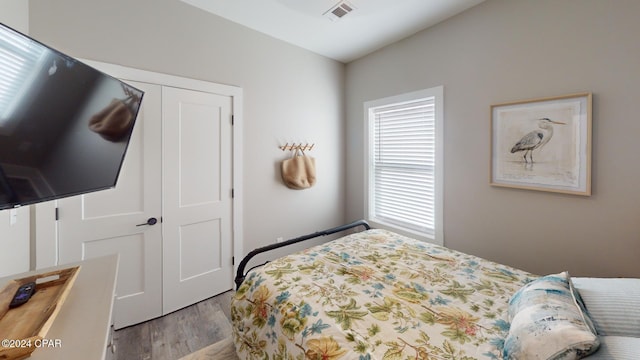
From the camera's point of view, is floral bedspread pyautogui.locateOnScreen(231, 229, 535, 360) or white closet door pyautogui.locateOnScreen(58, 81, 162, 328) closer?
floral bedspread pyautogui.locateOnScreen(231, 229, 535, 360)

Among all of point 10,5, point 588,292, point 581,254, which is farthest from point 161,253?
point 581,254

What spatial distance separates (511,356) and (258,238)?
2.35 metres

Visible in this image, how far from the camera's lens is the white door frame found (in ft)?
5.61

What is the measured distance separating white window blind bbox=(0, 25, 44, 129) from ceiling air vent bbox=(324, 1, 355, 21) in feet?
6.64

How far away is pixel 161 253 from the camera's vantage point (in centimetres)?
218

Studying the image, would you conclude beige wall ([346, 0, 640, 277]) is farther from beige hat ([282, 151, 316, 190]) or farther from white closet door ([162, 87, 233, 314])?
white closet door ([162, 87, 233, 314])

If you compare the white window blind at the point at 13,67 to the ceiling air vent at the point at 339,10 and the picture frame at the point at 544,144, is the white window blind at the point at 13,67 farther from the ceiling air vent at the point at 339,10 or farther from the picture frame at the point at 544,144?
the picture frame at the point at 544,144

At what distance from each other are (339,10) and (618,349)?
260 cm

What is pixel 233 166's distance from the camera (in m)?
2.58

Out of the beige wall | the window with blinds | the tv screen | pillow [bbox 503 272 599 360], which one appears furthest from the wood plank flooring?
the beige wall

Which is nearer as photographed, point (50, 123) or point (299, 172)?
point (50, 123)

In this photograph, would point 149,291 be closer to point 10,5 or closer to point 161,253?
point 161,253

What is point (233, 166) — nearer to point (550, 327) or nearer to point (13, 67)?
point (13, 67)

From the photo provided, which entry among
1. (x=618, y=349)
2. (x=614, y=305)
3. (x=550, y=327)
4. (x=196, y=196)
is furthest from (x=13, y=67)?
(x=614, y=305)
